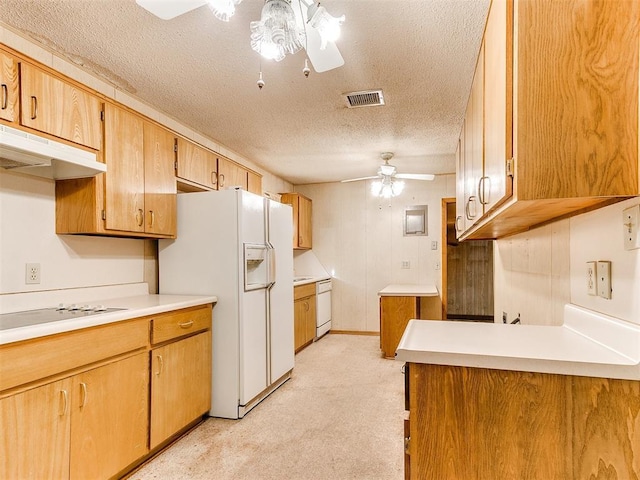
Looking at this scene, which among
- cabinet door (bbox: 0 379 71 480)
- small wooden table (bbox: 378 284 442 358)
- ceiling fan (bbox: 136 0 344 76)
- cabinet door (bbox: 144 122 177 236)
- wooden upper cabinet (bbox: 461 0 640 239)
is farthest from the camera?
small wooden table (bbox: 378 284 442 358)

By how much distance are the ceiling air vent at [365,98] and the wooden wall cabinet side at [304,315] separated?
228 cm

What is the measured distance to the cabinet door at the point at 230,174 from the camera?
11.7 ft

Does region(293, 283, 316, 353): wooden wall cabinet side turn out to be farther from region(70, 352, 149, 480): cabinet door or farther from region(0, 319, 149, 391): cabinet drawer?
region(0, 319, 149, 391): cabinet drawer

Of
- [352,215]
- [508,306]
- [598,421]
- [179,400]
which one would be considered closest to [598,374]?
[598,421]

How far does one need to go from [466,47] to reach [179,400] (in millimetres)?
2706

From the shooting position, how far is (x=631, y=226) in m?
1.07

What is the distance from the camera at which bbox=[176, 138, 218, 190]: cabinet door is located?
3021 millimetres

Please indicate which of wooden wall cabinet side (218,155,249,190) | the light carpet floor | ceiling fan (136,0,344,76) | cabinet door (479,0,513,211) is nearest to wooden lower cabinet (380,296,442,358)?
the light carpet floor

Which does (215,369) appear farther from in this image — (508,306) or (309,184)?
(309,184)

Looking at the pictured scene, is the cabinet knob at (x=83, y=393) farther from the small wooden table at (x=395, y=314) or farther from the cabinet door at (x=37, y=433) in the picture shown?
the small wooden table at (x=395, y=314)

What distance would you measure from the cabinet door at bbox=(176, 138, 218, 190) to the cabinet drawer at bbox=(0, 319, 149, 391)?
4.50 feet

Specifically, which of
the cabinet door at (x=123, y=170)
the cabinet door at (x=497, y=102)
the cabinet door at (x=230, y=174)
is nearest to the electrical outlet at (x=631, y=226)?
the cabinet door at (x=497, y=102)

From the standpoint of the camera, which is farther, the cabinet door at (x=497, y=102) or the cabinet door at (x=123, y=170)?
the cabinet door at (x=123, y=170)

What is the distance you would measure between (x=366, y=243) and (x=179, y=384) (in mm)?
3776
